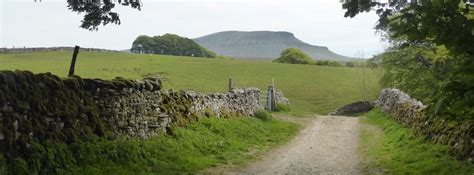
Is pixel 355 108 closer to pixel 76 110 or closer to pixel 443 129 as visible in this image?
pixel 443 129

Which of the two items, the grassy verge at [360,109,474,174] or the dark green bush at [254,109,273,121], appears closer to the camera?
the grassy verge at [360,109,474,174]

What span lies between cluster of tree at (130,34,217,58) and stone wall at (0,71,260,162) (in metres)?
85.1

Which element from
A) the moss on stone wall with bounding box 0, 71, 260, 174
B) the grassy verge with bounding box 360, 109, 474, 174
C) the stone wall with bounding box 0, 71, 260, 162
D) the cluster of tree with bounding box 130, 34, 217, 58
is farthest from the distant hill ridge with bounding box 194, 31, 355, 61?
the moss on stone wall with bounding box 0, 71, 260, 174

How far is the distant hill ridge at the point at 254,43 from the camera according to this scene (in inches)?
6924

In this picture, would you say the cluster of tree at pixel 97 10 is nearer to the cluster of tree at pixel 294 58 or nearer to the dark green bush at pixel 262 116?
the dark green bush at pixel 262 116

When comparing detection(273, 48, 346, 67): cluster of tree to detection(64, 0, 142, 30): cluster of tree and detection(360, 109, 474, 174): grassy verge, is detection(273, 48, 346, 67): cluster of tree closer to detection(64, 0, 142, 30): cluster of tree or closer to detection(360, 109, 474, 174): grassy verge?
detection(360, 109, 474, 174): grassy verge

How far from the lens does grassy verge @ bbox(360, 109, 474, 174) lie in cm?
961

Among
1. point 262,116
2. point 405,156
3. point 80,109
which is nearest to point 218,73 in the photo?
point 262,116

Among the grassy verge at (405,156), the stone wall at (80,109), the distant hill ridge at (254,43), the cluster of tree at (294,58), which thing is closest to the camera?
the stone wall at (80,109)

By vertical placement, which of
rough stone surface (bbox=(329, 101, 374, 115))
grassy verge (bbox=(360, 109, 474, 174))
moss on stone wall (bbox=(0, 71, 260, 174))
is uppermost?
moss on stone wall (bbox=(0, 71, 260, 174))

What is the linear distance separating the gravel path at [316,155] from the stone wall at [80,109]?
2.64 m

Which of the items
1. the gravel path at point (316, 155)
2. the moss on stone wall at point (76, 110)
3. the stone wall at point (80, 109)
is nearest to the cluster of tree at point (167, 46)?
the gravel path at point (316, 155)

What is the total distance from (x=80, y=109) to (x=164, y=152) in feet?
8.35

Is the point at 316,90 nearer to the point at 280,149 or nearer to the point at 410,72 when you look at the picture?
the point at 410,72
